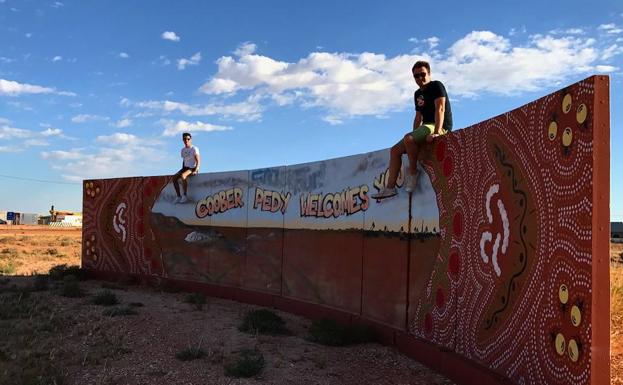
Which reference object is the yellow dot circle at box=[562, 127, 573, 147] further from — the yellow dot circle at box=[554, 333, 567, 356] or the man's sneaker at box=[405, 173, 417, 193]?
the man's sneaker at box=[405, 173, 417, 193]

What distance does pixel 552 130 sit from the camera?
459cm

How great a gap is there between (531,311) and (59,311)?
819 cm

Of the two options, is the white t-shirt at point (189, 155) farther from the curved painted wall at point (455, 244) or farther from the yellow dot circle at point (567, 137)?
the yellow dot circle at point (567, 137)

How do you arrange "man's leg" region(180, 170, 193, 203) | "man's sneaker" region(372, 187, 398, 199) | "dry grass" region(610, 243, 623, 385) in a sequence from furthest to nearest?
"man's leg" region(180, 170, 193, 203) → "man's sneaker" region(372, 187, 398, 199) → "dry grass" region(610, 243, 623, 385)

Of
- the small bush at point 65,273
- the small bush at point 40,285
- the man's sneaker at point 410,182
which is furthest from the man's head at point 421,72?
the small bush at point 65,273

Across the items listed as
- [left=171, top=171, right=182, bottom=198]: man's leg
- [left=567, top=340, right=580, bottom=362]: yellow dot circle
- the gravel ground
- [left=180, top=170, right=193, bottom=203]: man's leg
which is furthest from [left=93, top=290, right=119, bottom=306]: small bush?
[left=567, top=340, right=580, bottom=362]: yellow dot circle

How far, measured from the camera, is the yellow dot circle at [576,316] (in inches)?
162

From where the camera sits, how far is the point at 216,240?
12.1 metres

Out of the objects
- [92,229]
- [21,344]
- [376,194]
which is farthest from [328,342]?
[92,229]

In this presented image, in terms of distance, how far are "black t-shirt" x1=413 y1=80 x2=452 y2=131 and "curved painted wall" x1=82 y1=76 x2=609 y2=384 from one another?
0.37 metres

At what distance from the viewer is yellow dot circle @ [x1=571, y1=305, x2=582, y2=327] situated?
4.11m

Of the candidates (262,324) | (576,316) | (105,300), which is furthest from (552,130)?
(105,300)

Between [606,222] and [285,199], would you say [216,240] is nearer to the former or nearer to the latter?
[285,199]

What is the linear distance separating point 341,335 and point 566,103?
4657 millimetres
